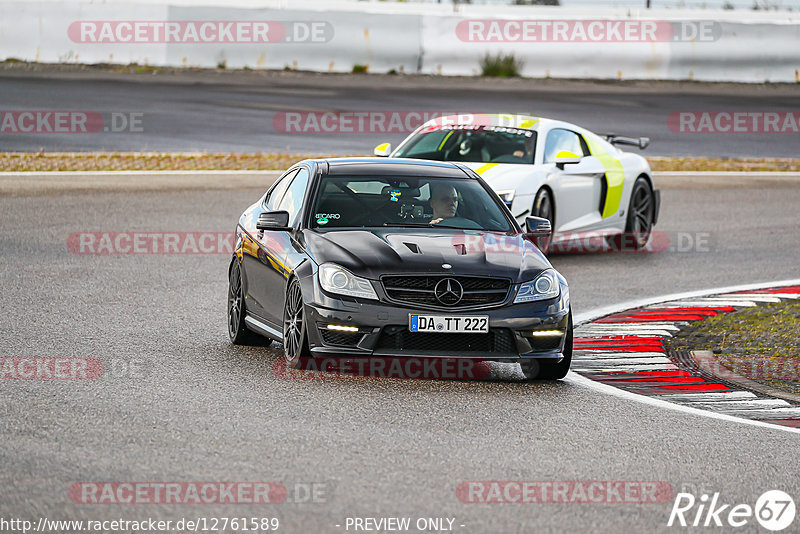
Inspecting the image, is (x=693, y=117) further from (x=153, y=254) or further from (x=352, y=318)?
(x=352, y=318)

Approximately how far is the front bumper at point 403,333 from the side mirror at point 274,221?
896 mm

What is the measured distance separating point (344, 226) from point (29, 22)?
2384cm

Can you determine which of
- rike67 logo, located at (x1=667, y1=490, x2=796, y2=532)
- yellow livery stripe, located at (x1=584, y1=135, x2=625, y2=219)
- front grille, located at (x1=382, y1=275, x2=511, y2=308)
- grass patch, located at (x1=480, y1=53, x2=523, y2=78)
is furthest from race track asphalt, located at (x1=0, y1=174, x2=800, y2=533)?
grass patch, located at (x1=480, y1=53, x2=523, y2=78)

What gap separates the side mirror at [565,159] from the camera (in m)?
15.6

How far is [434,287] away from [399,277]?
225 mm

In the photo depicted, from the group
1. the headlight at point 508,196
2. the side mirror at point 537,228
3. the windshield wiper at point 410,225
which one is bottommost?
the headlight at point 508,196

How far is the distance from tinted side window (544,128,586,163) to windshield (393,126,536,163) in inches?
7.2

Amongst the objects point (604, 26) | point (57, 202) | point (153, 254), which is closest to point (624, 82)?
point (604, 26)

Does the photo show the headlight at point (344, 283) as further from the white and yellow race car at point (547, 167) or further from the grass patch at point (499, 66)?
the grass patch at point (499, 66)

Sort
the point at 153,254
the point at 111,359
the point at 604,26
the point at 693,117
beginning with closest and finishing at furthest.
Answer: the point at 111,359 < the point at 153,254 < the point at 693,117 < the point at 604,26

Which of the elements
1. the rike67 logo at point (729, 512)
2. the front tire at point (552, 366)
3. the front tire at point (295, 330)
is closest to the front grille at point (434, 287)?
the front tire at point (552, 366)

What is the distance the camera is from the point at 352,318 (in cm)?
899

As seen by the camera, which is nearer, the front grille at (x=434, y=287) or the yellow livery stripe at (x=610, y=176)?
the front grille at (x=434, y=287)

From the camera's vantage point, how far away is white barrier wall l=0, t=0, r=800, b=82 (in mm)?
32750
